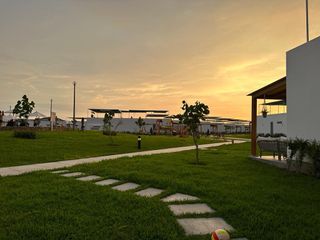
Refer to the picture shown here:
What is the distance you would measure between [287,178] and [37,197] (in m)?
6.14

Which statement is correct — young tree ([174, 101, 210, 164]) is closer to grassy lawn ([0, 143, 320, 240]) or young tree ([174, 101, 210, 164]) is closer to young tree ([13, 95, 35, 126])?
grassy lawn ([0, 143, 320, 240])

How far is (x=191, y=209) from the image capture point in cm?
518

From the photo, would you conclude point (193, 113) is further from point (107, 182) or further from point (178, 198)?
point (178, 198)

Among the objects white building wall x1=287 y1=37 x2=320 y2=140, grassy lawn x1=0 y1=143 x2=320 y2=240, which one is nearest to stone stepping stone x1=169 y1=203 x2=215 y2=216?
grassy lawn x1=0 y1=143 x2=320 y2=240

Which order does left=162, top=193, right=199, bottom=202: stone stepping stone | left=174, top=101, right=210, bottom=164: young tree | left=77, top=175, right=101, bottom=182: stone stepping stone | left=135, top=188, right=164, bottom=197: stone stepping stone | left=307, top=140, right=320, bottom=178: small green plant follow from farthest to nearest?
1. left=174, top=101, right=210, bottom=164: young tree
2. left=307, top=140, right=320, bottom=178: small green plant
3. left=77, top=175, right=101, bottom=182: stone stepping stone
4. left=135, top=188, right=164, bottom=197: stone stepping stone
5. left=162, top=193, right=199, bottom=202: stone stepping stone

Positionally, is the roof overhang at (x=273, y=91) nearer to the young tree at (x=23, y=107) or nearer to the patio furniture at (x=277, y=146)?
the patio furniture at (x=277, y=146)

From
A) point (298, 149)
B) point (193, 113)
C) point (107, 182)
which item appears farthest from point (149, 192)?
point (193, 113)

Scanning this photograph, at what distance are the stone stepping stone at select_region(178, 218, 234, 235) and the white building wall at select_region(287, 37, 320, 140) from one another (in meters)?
5.58

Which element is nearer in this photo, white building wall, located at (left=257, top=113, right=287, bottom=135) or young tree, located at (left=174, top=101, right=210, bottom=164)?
young tree, located at (left=174, top=101, right=210, bottom=164)

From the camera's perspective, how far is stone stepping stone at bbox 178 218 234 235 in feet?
13.7

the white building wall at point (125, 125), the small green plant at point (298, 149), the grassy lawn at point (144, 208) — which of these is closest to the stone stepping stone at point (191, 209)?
the grassy lawn at point (144, 208)

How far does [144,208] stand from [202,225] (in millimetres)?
1085

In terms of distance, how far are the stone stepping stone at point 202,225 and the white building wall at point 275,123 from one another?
32.8 meters

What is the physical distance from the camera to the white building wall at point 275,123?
1459 inches
